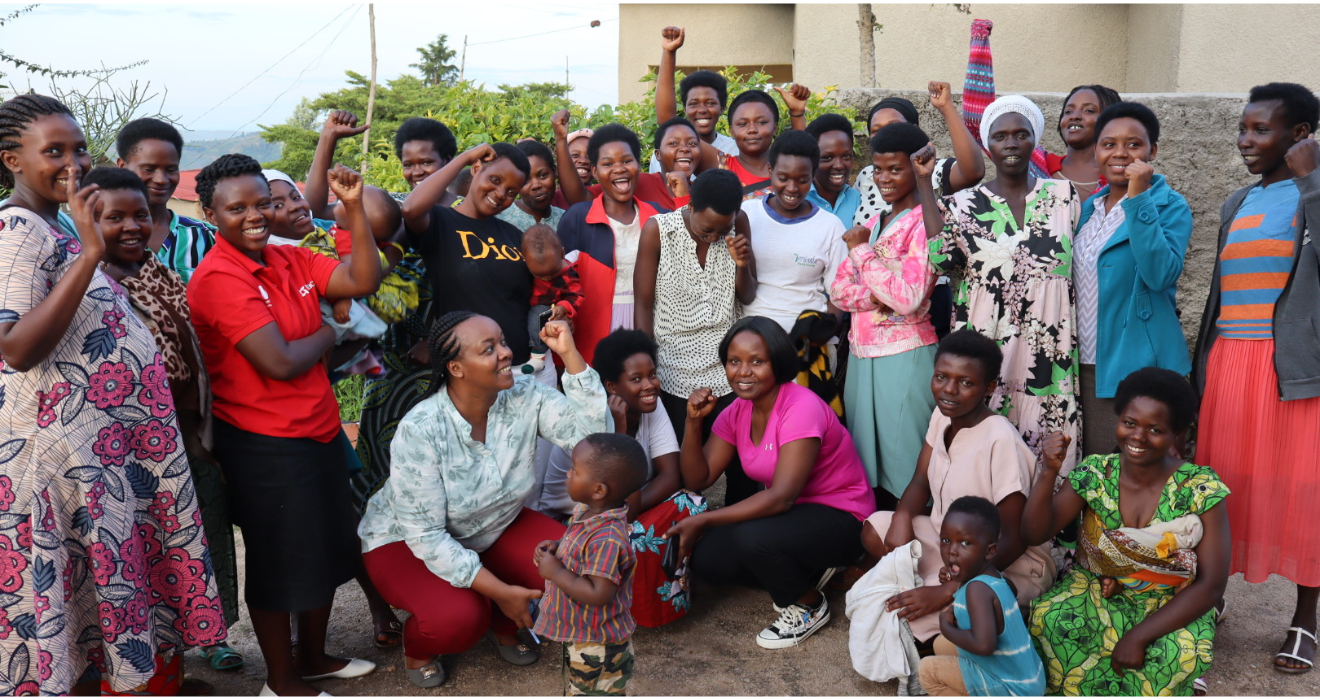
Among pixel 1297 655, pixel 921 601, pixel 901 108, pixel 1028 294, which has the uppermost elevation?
pixel 901 108

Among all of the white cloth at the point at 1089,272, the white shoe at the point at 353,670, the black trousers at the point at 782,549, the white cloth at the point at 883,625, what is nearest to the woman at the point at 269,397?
the white shoe at the point at 353,670

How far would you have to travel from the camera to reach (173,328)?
330cm

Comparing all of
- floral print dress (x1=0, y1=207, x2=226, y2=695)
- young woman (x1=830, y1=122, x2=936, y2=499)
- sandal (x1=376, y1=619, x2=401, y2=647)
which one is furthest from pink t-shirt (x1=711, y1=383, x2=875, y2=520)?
floral print dress (x1=0, y1=207, x2=226, y2=695)

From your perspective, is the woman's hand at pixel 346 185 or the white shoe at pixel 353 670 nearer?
the woman's hand at pixel 346 185

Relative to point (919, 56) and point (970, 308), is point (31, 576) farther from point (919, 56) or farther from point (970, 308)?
point (919, 56)

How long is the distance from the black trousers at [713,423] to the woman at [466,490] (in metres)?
0.76

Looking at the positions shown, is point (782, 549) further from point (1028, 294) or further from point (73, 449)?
point (73, 449)

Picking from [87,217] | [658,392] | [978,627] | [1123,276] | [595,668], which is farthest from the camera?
[658,392]

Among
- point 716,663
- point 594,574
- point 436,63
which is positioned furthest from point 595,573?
point 436,63

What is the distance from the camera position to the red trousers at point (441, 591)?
3.48 meters

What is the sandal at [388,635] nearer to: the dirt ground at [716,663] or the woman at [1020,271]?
the dirt ground at [716,663]

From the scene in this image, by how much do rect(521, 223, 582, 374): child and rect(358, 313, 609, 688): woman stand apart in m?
0.44

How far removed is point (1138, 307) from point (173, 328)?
3.69 m

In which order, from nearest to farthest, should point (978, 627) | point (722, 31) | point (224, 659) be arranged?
point (978, 627) < point (224, 659) < point (722, 31)
